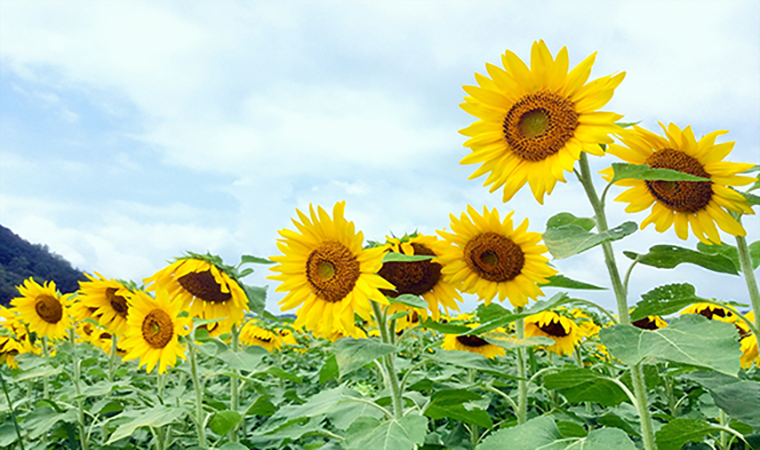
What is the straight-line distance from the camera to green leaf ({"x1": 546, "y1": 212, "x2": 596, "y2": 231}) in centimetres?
183

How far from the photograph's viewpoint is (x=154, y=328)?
123 inches

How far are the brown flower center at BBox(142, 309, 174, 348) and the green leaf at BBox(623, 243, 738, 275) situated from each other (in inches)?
101

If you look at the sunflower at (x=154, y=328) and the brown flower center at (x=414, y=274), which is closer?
the brown flower center at (x=414, y=274)

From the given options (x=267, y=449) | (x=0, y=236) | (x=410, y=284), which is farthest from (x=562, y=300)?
(x=0, y=236)

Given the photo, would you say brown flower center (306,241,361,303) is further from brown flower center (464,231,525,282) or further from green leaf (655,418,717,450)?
green leaf (655,418,717,450)

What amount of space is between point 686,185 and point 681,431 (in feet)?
2.80

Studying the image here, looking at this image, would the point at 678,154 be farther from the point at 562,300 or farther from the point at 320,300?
the point at 320,300

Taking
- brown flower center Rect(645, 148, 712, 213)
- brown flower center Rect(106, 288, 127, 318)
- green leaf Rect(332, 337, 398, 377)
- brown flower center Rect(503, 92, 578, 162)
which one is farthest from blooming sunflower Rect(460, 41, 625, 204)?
brown flower center Rect(106, 288, 127, 318)

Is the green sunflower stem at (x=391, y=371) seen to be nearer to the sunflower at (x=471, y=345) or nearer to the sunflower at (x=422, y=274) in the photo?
the sunflower at (x=422, y=274)

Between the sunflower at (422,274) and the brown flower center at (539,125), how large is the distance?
700 mm

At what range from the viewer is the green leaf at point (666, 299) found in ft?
5.57

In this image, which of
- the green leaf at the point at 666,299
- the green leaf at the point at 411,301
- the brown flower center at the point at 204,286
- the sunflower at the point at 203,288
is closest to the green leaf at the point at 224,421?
the sunflower at the point at 203,288

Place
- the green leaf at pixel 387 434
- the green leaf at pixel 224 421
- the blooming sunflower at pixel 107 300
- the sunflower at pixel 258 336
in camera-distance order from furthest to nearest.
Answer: the sunflower at pixel 258 336
the blooming sunflower at pixel 107 300
the green leaf at pixel 224 421
the green leaf at pixel 387 434

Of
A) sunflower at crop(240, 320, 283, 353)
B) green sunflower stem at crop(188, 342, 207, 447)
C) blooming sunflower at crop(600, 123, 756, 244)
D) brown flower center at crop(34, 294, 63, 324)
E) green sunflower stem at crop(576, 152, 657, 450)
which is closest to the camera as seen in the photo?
green sunflower stem at crop(576, 152, 657, 450)
